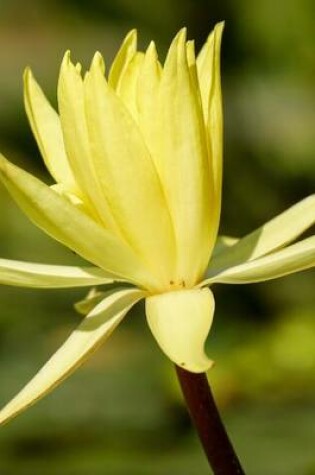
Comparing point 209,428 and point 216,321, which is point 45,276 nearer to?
point 209,428

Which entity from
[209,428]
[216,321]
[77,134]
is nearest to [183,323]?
[209,428]

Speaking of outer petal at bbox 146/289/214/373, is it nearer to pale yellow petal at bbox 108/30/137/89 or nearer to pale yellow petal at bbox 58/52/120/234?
pale yellow petal at bbox 58/52/120/234

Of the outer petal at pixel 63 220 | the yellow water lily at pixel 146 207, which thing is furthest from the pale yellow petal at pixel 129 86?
the outer petal at pixel 63 220

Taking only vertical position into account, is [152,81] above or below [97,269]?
above

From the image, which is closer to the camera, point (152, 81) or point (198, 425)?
point (198, 425)

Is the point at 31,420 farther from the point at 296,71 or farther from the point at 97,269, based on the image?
the point at 97,269

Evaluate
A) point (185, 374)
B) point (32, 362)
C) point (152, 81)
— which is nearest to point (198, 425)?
point (185, 374)
